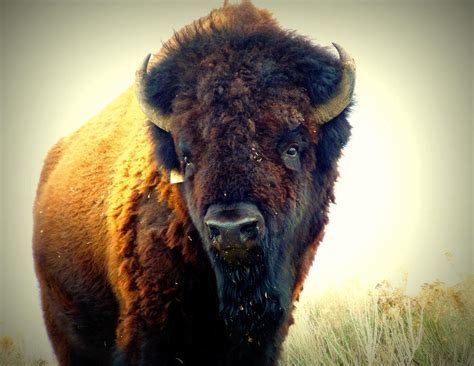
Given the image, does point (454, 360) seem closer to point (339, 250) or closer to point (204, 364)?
point (204, 364)

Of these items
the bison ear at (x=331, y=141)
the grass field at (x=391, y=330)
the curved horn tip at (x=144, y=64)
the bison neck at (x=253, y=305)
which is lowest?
the grass field at (x=391, y=330)

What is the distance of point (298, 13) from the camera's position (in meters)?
9.55

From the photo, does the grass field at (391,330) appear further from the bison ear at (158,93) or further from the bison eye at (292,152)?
the bison ear at (158,93)

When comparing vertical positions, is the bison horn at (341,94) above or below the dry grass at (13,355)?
above

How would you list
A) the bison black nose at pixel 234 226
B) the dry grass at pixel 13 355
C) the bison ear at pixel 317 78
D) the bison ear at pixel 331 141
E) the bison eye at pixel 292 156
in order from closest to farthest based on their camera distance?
the bison black nose at pixel 234 226
the bison eye at pixel 292 156
the bison ear at pixel 317 78
the bison ear at pixel 331 141
the dry grass at pixel 13 355

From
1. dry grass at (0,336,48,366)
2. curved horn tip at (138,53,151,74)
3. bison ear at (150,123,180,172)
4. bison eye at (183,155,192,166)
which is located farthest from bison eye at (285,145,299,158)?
dry grass at (0,336,48,366)

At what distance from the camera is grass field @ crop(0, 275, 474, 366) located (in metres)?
4.88

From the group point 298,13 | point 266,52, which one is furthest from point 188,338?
point 298,13

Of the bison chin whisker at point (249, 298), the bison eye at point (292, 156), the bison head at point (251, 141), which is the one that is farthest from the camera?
the bison eye at point (292, 156)

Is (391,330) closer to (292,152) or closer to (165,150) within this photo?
(292,152)

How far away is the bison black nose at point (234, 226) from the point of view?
3348mm

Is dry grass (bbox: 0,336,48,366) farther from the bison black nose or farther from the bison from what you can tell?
the bison black nose

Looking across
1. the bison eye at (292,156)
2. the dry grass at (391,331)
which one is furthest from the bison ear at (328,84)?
the dry grass at (391,331)

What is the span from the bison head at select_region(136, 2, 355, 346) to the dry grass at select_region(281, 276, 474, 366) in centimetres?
93
